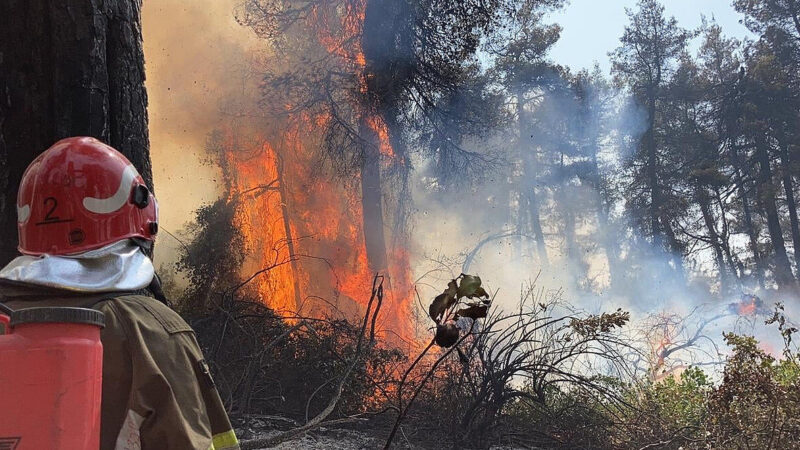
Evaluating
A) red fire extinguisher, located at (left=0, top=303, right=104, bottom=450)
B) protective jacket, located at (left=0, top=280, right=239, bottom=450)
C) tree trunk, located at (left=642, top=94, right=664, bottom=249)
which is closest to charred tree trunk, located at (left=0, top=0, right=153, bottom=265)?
protective jacket, located at (left=0, top=280, right=239, bottom=450)

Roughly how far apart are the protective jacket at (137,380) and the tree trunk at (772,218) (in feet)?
69.9

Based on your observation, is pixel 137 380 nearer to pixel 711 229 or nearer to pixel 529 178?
pixel 711 229

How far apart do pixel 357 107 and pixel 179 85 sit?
3.74 m

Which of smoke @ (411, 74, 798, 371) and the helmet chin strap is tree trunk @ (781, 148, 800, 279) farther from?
the helmet chin strap

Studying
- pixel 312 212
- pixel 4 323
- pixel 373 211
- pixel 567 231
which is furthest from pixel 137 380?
pixel 567 231

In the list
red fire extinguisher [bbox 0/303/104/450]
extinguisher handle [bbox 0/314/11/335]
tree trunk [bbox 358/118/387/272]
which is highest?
tree trunk [bbox 358/118/387/272]

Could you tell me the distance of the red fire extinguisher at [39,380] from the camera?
1.22 metres

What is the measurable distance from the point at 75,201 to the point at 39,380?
0.59 m

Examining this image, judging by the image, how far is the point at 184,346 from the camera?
1.72 metres

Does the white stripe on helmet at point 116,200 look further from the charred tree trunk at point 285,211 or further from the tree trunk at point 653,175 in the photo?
the tree trunk at point 653,175

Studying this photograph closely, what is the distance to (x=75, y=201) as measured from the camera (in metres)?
1.65

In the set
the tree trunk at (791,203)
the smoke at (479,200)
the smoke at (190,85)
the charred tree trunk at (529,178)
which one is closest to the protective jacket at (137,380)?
the smoke at (479,200)

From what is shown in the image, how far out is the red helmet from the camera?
1.63 metres

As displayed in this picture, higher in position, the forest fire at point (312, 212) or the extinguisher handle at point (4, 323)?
the forest fire at point (312, 212)
